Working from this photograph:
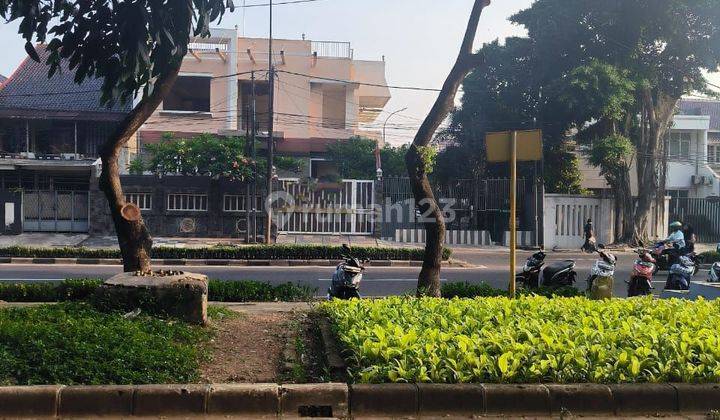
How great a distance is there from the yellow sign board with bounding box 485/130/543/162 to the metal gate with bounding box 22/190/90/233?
69.1 feet

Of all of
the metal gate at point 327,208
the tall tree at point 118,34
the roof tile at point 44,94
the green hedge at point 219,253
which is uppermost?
the roof tile at point 44,94

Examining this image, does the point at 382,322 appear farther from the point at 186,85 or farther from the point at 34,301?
the point at 186,85

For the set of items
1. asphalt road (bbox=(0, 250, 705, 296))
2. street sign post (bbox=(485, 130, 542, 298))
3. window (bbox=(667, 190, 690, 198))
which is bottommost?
asphalt road (bbox=(0, 250, 705, 296))

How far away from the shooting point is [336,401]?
5289 millimetres

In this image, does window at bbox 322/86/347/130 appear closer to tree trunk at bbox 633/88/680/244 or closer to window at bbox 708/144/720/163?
tree trunk at bbox 633/88/680/244

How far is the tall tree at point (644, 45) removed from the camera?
77.5 feet

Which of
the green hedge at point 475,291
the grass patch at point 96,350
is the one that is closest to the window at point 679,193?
the green hedge at point 475,291

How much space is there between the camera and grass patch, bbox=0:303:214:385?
542cm

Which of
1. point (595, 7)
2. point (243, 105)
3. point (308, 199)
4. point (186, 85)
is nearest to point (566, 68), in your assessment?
point (595, 7)

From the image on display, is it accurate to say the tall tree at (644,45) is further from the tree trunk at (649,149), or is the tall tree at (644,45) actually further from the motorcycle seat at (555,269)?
the motorcycle seat at (555,269)

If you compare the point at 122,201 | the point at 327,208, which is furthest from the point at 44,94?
the point at 122,201

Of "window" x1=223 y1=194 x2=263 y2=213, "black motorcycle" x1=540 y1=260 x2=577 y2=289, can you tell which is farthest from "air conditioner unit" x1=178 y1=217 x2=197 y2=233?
"black motorcycle" x1=540 y1=260 x2=577 y2=289

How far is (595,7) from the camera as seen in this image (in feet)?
79.4

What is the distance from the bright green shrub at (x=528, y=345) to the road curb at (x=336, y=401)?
0.14m
